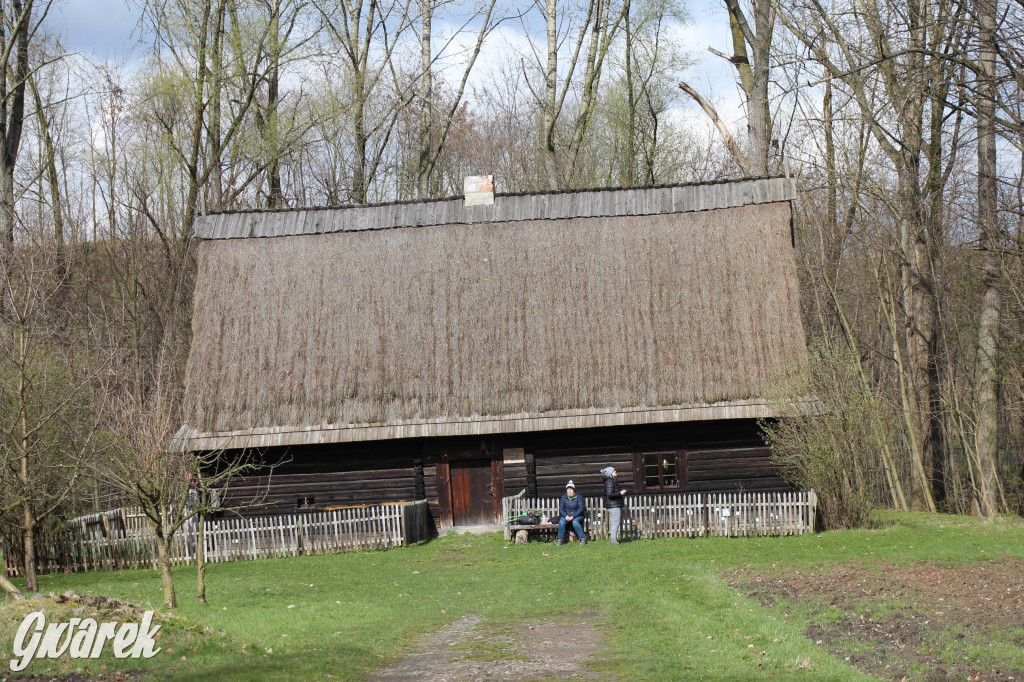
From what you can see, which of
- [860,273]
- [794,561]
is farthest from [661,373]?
[860,273]

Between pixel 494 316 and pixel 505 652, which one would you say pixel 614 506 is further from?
pixel 505 652

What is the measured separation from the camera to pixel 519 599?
1499 centimetres

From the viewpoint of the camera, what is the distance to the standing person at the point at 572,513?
20922 mm

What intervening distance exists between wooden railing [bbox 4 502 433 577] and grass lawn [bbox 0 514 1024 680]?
2.12ft

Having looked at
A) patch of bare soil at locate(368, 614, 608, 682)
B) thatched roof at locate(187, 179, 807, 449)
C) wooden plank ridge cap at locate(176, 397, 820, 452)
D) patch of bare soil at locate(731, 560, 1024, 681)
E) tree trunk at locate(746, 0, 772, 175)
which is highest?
tree trunk at locate(746, 0, 772, 175)

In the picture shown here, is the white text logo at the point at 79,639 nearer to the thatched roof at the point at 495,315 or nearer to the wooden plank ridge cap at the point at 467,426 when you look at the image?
the wooden plank ridge cap at the point at 467,426

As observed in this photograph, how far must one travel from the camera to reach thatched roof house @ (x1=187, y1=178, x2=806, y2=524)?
923 inches

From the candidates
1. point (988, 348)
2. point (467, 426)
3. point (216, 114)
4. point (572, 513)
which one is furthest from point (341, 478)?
point (216, 114)

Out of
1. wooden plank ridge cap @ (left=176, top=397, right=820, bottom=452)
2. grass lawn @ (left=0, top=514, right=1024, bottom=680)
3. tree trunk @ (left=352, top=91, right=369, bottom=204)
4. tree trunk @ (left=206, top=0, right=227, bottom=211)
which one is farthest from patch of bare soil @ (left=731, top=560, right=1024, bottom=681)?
tree trunk @ (left=352, top=91, right=369, bottom=204)

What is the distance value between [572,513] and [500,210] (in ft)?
31.9

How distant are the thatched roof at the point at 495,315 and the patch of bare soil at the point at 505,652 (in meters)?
10.6

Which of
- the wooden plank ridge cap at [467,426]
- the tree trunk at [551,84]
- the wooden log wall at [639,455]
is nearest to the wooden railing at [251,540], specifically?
the wooden plank ridge cap at [467,426]

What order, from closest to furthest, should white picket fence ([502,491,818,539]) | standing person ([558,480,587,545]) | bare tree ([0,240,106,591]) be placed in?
bare tree ([0,240,106,591]) → standing person ([558,480,587,545]) → white picket fence ([502,491,818,539])

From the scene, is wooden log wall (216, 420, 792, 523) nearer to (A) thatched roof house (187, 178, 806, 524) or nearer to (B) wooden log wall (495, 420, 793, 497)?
(B) wooden log wall (495, 420, 793, 497)
